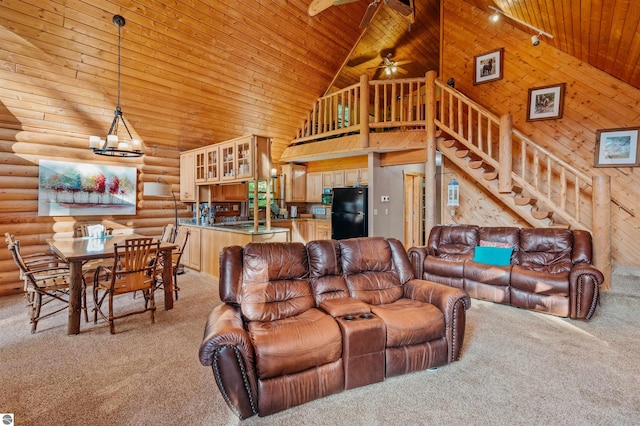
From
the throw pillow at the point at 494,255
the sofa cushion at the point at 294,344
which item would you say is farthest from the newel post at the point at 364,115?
the sofa cushion at the point at 294,344

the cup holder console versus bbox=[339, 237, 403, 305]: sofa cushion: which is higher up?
bbox=[339, 237, 403, 305]: sofa cushion

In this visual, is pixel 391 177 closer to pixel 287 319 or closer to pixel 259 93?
pixel 259 93

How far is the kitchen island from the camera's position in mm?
5004

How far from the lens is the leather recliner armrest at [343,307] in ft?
7.94

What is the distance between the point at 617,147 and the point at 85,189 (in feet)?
27.9

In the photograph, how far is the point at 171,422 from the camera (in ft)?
6.38

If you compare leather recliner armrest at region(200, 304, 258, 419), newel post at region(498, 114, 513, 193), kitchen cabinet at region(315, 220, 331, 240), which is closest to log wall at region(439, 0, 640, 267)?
newel post at region(498, 114, 513, 193)

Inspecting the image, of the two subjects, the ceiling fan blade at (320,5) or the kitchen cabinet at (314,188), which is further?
the kitchen cabinet at (314,188)

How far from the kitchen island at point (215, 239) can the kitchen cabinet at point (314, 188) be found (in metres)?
2.55

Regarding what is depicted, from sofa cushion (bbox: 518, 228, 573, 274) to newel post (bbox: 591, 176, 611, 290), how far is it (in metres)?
0.29

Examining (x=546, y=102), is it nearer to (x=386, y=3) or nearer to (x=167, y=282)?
(x=386, y=3)

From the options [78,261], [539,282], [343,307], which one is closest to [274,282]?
[343,307]

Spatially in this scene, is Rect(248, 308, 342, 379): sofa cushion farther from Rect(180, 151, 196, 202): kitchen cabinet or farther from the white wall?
Rect(180, 151, 196, 202): kitchen cabinet

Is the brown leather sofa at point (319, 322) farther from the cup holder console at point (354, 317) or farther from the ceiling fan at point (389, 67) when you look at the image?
the ceiling fan at point (389, 67)
